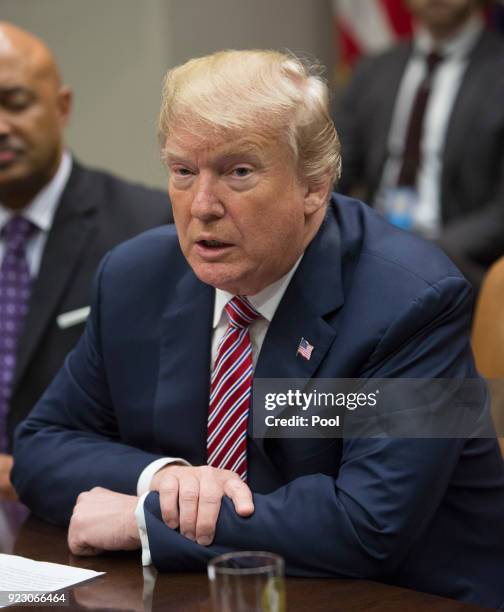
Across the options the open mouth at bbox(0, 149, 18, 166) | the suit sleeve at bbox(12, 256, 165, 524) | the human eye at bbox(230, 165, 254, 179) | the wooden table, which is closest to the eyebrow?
the open mouth at bbox(0, 149, 18, 166)

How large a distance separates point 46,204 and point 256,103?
1.50m

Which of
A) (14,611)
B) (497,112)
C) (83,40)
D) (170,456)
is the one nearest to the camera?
(14,611)

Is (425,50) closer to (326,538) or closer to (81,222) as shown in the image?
(81,222)

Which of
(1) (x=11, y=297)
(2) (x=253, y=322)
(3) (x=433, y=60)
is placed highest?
(3) (x=433, y=60)

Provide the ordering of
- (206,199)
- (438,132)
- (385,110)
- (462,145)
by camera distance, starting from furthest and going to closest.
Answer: (385,110) < (438,132) < (462,145) < (206,199)

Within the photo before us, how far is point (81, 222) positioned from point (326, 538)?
1.67 metres

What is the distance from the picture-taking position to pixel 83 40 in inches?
229

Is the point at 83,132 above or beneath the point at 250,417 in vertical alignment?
above

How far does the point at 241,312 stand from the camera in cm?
199

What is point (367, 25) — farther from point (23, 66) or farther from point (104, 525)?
point (104, 525)

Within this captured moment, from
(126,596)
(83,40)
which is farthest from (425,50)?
(126,596)

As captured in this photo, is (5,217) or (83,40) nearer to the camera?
(5,217)

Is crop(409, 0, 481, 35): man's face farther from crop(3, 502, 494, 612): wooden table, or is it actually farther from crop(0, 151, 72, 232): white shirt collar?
crop(3, 502, 494, 612): wooden table

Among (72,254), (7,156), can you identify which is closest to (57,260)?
(72,254)
